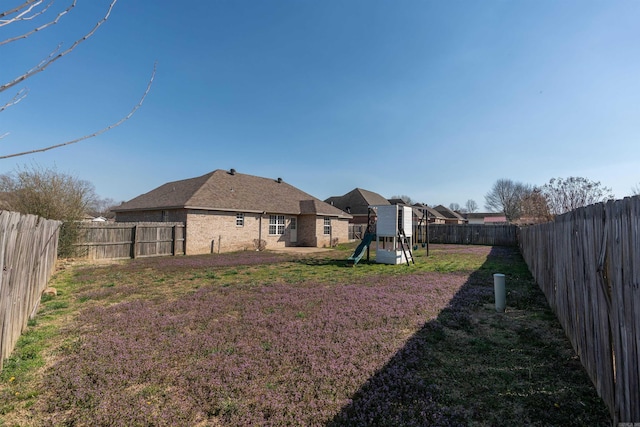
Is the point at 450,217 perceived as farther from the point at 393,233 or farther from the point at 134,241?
the point at 134,241

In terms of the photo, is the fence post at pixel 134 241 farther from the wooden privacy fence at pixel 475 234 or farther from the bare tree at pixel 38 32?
the wooden privacy fence at pixel 475 234

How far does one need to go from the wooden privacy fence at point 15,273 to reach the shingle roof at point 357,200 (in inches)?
1402

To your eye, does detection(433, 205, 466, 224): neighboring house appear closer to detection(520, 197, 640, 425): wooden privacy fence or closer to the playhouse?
the playhouse

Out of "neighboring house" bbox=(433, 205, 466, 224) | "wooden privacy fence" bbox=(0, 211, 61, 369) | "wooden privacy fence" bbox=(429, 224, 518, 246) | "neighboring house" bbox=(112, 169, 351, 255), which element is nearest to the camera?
"wooden privacy fence" bbox=(0, 211, 61, 369)

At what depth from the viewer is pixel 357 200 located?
41250 millimetres

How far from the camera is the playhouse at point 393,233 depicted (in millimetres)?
14062

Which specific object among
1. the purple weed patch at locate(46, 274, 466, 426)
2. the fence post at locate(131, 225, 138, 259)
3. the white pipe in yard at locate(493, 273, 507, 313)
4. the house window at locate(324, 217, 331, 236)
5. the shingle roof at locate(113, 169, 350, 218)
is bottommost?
the purple weed patch at locate(46, 274, 466, 426)

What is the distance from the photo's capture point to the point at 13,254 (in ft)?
12.8

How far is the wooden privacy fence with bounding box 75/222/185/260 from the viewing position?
14.8m

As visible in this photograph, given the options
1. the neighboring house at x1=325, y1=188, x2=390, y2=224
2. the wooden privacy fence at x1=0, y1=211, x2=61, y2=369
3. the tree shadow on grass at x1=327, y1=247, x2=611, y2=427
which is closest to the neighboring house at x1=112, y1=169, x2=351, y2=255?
the neighboring house at x1=325, y1=188, x2=390, y2=224

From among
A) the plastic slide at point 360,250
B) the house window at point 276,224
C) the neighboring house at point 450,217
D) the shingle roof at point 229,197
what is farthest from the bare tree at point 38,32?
the neighboring house at point 450,217

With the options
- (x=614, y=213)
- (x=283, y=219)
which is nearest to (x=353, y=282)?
(x=614, y=213)

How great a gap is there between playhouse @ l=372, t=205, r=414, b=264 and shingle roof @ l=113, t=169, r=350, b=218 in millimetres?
9786

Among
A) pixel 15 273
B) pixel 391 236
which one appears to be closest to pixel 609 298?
pixel 15 273
